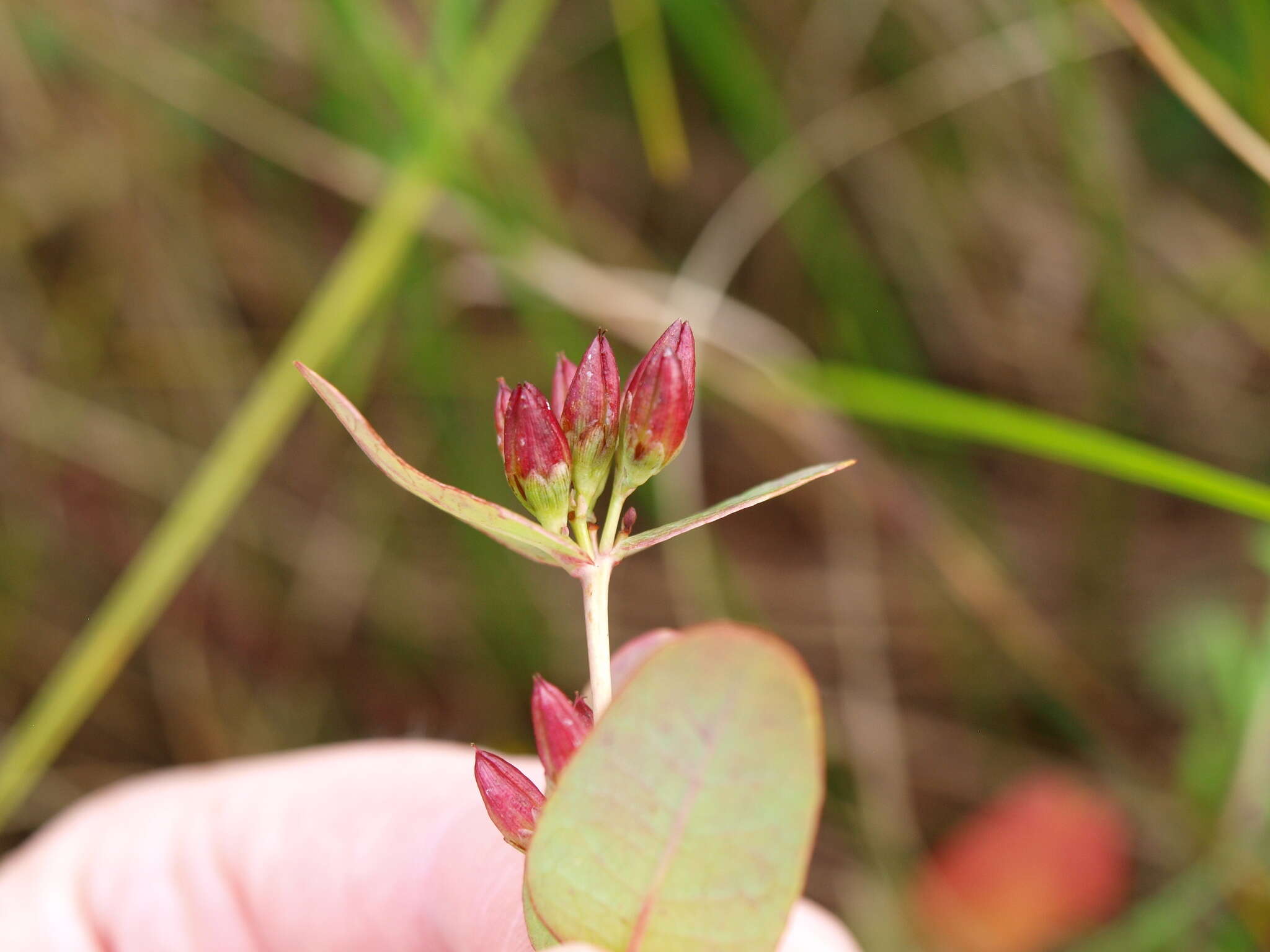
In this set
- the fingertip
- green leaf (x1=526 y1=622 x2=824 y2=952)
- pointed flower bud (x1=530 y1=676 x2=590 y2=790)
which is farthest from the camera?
the fingertip

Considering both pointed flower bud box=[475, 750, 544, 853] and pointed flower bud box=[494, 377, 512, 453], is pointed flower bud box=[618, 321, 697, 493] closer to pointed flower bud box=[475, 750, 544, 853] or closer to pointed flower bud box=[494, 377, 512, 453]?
pointed flower bud box=[494, 377, 512, 453]

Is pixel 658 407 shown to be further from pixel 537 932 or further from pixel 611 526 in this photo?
pixel 537 932

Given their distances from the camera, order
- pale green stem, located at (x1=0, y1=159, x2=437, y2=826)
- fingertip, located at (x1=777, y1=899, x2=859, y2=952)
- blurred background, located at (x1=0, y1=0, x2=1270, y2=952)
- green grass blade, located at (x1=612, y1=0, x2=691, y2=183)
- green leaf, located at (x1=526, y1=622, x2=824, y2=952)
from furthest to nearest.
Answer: green grass blade, located at (x1=612, y1=0, x2=691, y2=183), blurred background, located at (x1=0, y1=0, x2=1270, y2=952), pale green stem, located at (x1=0, y1=159, x2=437, y2=826), fingertip, located at (x1=777, y1=899, x2=859, y2=952), green leaf, located at (x1=526, y1=622, x2=824, y2=952)

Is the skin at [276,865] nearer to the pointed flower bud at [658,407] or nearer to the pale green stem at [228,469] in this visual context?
the pale green stem at [228,469]

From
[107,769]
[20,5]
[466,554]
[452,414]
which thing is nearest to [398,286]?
[452,414]

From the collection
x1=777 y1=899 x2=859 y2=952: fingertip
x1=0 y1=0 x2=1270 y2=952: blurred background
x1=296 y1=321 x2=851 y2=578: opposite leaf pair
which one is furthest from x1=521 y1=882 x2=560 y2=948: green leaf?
x1=0 y1=0 x2=1270 y2=952: blurred background

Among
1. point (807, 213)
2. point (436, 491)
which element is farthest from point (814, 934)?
point (807, 213)
